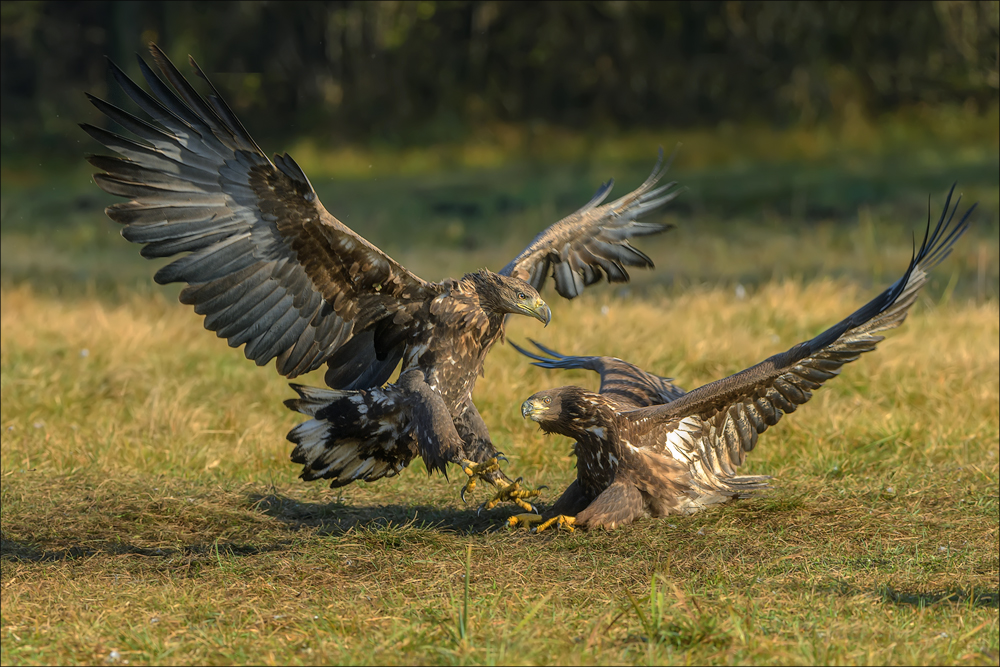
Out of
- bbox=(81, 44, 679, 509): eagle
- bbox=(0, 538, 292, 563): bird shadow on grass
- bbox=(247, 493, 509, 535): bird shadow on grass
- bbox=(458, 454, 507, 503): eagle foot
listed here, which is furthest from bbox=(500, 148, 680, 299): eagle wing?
bbox=(0, 538, 292, 563): bird shadow on grass

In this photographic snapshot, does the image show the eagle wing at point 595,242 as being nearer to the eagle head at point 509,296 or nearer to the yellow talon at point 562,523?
the eagle head at point 509,296

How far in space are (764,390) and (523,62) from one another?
16.8 m

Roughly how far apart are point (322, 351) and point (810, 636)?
2340mm

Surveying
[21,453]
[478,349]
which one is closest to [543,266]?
[478,349]

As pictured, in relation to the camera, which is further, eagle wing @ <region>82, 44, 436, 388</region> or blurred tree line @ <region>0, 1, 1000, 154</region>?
blurred tree line @ <region>0, 1, 1000, 154</region>

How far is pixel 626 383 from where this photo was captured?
550 centimetres

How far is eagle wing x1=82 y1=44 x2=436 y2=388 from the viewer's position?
4445 millimetres

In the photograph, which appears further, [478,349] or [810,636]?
[478,349]

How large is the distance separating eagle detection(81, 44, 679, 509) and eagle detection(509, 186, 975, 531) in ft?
1.14

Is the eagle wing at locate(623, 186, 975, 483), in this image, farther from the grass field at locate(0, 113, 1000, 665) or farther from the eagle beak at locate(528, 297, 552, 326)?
the eagle beak at locate(528, 297, 552, 326)

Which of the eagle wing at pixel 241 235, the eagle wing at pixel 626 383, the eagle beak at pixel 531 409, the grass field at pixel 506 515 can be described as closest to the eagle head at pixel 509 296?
the eagle wing at pixel 241 235

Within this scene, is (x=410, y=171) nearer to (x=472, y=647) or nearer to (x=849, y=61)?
(x=849, y=61)

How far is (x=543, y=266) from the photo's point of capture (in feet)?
19.4

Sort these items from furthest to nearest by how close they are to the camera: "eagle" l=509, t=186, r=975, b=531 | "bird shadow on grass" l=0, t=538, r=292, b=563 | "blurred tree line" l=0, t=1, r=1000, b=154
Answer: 1. "blurred tree line" l=0, t=1, r=1000, b=154
2. "eagle" l=509, t=186, r=975, b=531
3. "bird shadow on grass" l=0, t=538, r=292, b=563
